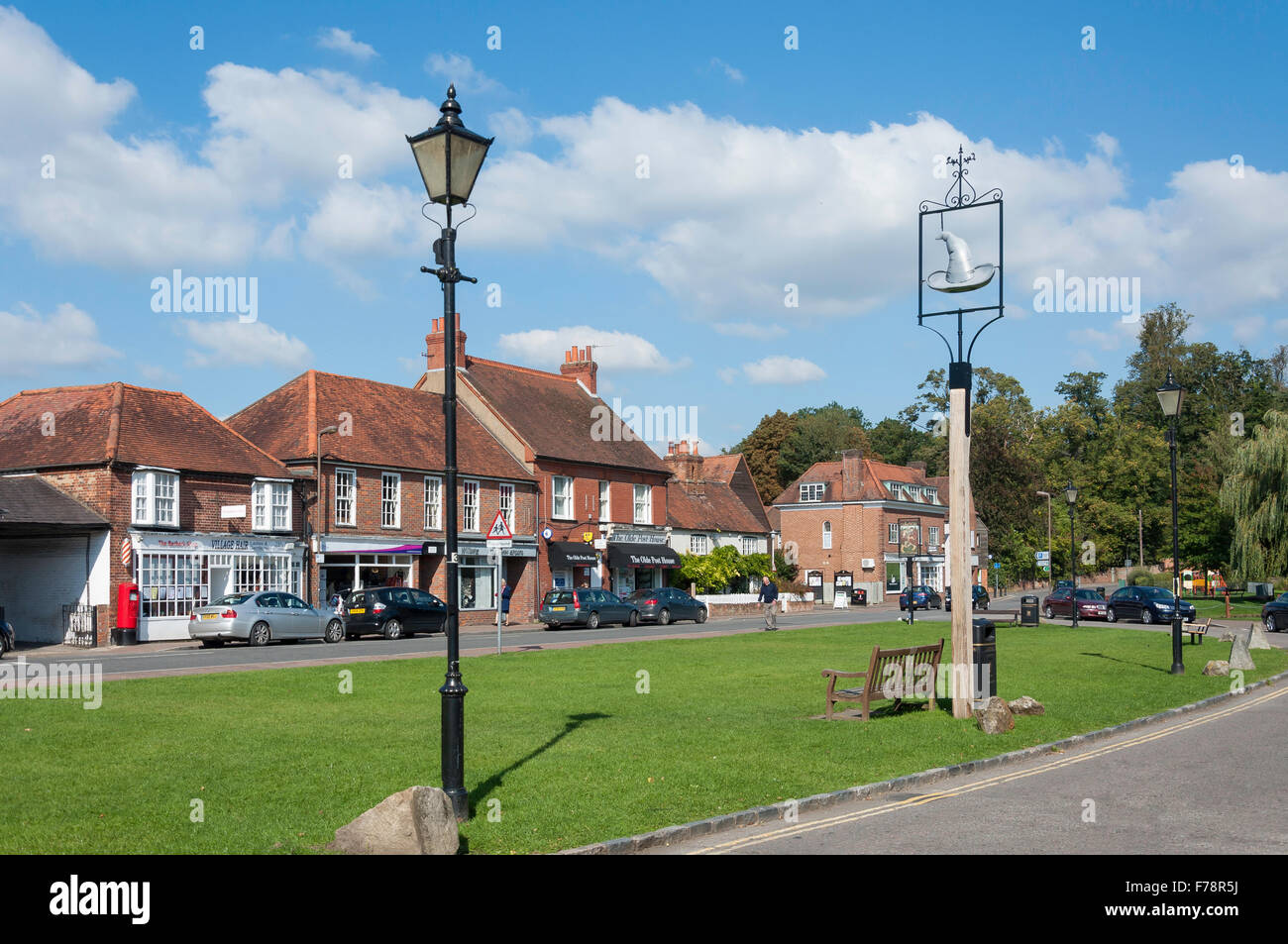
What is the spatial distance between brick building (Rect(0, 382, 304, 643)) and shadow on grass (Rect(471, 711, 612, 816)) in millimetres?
20653

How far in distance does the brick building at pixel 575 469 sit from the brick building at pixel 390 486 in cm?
97

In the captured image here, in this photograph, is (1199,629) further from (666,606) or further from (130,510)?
(130,510)

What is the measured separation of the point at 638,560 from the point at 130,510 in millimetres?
24969

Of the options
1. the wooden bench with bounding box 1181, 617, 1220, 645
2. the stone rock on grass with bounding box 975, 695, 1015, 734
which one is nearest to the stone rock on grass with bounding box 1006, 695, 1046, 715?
the stone rock on grass with bounding box 975, 695, 1015, 734

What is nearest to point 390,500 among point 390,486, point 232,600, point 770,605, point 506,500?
point 390,486

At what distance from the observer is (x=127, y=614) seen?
99.9 ft

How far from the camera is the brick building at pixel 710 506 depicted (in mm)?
59125

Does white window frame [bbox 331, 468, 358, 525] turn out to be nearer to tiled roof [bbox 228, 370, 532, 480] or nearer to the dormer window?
tiled roof [bbox 228, 370, 532, 480]

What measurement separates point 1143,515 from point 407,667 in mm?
83182

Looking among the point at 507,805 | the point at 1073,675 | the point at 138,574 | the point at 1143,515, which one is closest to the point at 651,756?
the point at 507,805

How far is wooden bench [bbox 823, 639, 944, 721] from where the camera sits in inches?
543

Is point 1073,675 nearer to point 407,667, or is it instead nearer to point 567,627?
point 407,667

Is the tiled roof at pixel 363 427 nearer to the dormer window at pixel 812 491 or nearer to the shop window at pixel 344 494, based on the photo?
the shop window at pixel 344 494

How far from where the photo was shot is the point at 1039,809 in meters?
9.02
